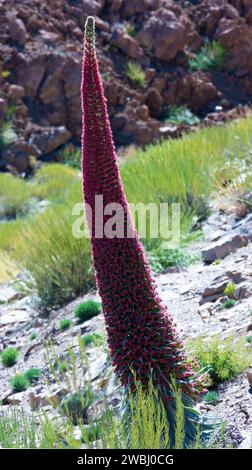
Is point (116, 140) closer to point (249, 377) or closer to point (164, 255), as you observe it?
point (164, 255)

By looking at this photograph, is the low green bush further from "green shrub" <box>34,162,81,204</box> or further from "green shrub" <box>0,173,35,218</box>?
"green shrub" <box>0,173,35,218</box>

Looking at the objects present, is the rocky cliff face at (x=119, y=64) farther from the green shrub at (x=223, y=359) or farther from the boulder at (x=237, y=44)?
the green shrub at (x=223, y=359)

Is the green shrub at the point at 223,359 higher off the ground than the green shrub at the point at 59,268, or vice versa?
the green shrub at the point at 223,359

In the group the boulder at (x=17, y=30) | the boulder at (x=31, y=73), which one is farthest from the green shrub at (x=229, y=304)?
the boulder at (x=17, y=30)

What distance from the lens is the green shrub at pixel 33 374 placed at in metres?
5.16

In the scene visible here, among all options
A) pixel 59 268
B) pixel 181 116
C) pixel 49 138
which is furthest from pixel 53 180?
pixel 59 268

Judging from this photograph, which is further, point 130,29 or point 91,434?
point 130,29

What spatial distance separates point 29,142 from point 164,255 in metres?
12.2

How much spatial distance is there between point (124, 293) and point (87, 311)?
304 centimetres

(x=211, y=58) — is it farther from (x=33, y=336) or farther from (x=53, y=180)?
(x=33, y=336)

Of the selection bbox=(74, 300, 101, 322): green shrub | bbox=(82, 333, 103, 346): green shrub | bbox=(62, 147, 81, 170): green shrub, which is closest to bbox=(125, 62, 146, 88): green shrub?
bbox=(62, 147, 81, 170): green shrub

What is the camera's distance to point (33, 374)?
17.0ft

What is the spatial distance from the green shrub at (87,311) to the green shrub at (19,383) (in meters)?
0.93

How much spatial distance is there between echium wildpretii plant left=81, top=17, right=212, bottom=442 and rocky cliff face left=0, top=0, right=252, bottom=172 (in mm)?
14669
